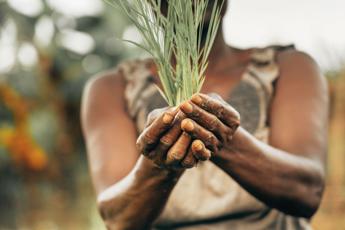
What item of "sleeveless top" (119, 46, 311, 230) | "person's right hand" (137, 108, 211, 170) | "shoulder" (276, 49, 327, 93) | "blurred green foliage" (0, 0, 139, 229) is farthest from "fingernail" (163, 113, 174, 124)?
"blurred green foliage" (0, 0, 139, 229)

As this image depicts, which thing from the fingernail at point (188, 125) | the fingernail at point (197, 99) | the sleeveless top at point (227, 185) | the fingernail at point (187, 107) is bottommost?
the sleeveless top at point (227, 185)

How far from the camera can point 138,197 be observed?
1.80m

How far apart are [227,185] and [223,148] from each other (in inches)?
16.0

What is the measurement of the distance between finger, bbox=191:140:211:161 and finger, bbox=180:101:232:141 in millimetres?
35

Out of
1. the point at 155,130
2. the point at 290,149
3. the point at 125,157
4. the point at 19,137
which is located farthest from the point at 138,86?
the point at 19,137

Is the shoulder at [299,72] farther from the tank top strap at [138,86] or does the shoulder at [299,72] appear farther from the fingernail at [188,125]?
the fingernail at [188,125]

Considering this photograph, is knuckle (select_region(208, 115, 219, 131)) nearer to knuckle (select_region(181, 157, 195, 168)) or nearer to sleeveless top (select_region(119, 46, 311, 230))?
knuckle (select_region(181, 157, 195, 168))

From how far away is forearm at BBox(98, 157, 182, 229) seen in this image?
67.3 inches

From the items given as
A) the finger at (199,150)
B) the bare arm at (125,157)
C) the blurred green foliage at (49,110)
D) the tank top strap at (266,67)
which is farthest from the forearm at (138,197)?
the blurred green foliage at (49,110)

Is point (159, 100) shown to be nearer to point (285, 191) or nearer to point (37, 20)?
point (285, 191)

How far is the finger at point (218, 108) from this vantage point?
1.45m

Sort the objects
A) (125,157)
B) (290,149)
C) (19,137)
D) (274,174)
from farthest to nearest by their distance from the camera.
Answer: (19,137) → (125,157) → (290,149) → (274,174)

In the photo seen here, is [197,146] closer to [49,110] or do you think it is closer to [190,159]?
[190,159]

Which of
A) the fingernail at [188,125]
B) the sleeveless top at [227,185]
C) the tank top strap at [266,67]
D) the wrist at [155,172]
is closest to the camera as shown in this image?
the fingernail at [188,125]
